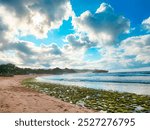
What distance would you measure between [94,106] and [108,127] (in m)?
7.05

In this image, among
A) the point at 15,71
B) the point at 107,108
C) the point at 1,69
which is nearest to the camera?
the point at 107,108

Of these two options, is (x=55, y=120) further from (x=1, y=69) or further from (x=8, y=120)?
(x=1, y=69)

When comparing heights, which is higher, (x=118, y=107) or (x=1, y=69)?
(x=1, y=69)

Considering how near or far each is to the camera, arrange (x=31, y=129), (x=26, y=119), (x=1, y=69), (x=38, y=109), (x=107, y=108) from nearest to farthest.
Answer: (x=31, y=129) → (x=26, y=119) → (x=38, y=109) → (x=107, y=108) → (x=1, y=69)

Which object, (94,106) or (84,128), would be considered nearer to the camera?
(84,128)

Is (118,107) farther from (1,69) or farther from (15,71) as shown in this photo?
(15,71)

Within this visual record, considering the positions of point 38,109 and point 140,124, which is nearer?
point 140,124

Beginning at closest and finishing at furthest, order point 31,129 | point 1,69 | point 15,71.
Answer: point 31,129 → point 1,69 → point 15,71

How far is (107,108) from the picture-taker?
16.7 metres

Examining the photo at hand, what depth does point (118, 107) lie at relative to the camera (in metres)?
17.2

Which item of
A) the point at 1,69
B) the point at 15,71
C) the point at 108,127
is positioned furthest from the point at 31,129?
the point at 15,71

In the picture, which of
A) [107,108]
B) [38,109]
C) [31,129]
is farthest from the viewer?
[107,108]

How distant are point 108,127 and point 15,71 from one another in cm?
12936

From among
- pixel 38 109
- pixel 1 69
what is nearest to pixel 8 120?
pixel 38 109
